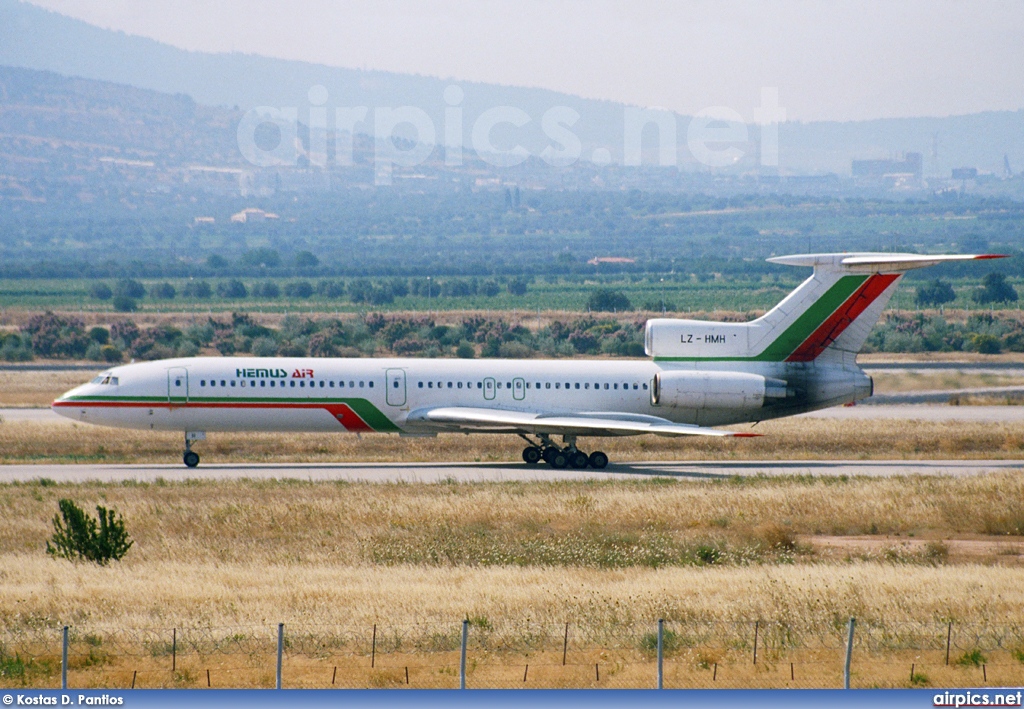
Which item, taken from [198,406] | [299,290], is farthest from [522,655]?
[299,290]

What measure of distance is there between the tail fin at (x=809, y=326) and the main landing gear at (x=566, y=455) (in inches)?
136

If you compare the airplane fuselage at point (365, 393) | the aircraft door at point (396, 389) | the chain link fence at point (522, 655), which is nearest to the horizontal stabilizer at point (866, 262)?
the airplane fuselage at point (365, 393)

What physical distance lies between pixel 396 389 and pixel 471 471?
3.14m

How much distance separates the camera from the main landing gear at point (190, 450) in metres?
37.1

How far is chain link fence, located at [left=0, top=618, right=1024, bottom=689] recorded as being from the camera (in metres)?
16.1

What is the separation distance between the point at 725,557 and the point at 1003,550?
5788mm

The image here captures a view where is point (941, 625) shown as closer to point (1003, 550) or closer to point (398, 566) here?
point (1003, 550)

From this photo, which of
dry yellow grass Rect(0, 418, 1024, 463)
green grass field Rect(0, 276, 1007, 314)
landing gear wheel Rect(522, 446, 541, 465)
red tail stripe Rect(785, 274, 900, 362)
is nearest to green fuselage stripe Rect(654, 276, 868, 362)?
red tail stripe Rect(785, 274, 900, 362)

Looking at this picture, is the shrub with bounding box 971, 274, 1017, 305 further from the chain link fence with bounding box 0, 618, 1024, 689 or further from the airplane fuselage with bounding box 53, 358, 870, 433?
the chain link fence with bounding box 0, 618, 1024, 689

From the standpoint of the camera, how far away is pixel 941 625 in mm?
18859

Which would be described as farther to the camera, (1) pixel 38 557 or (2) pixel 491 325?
(2) pixel 491 325

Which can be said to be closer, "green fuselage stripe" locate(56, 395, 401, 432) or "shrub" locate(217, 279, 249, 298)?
"green fuselage stripe" locate(56, 395, 401, 432)

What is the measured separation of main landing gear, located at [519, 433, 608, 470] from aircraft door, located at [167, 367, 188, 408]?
31.4 feet

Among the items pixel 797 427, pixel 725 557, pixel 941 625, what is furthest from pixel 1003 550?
pixel 797 427
